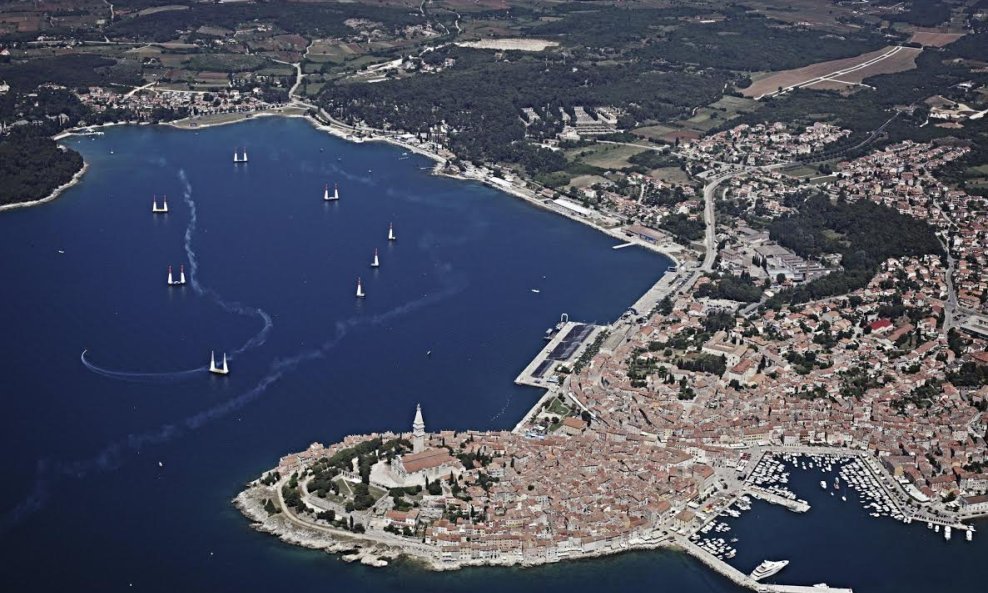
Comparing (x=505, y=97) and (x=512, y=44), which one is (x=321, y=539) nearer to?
(x=505, y=97)

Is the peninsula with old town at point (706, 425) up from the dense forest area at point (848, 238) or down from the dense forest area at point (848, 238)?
down

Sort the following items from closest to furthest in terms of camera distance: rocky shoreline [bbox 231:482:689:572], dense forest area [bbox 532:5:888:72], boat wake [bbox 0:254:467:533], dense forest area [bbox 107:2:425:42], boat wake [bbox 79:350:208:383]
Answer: rocky shoreline [bbox 231:482:689:572]
boat wake [bbox 0:254:467:533]
boat wake [bbox 79:350:208:383]
dense forest area [bbox 532:5:888:72]
dense forest area [bbox 107:2:425:42]

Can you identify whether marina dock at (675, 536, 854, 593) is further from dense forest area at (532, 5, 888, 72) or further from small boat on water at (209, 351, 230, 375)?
dense forest area at (532, 5, 888, 72)

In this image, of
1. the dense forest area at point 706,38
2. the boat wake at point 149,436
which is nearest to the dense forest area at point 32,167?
the boat wake at point 149,436

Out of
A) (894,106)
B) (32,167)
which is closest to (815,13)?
→ (894,106)

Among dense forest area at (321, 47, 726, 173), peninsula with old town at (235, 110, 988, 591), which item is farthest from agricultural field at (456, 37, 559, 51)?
peninsula with old town at (235, 110, 988, 591)

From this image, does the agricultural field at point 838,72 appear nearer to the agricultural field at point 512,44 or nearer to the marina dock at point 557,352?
the agricultural field at point 512,44
